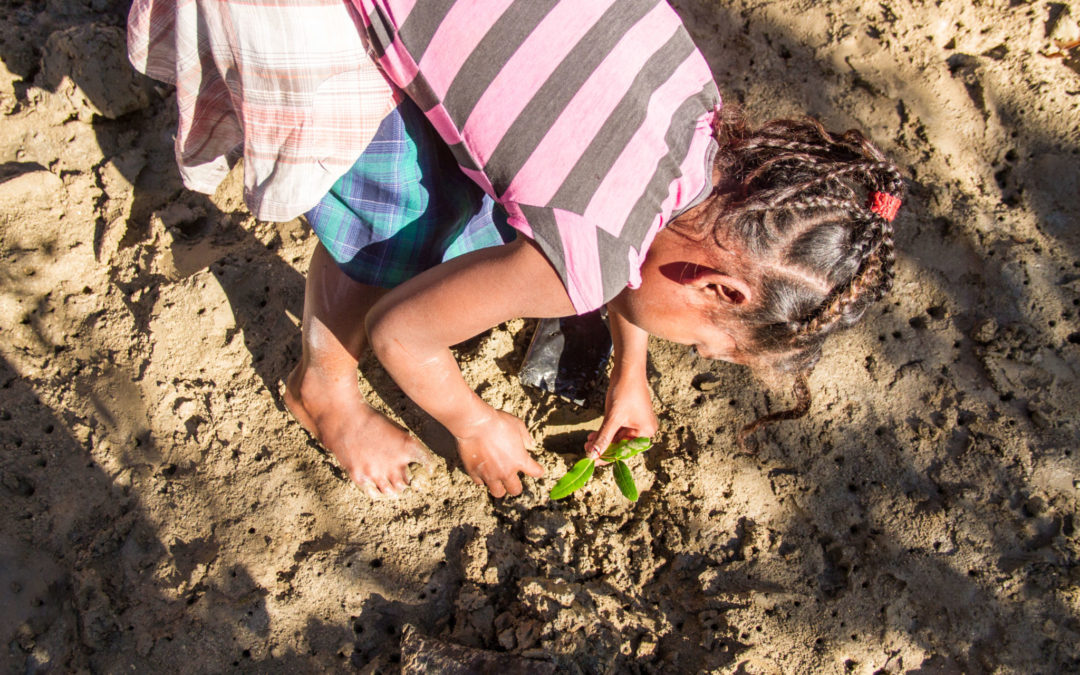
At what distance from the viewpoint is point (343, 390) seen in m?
1.83

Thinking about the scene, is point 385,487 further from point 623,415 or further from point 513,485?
point 623,415

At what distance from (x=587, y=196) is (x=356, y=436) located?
0.96 meters

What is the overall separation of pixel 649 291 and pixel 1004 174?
1435 millimetres

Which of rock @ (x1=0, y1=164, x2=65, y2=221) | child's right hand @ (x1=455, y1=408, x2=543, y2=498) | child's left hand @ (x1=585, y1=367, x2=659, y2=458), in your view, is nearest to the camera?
child's right hand @ (x1=455, y1=408, x2=543, y2=498)

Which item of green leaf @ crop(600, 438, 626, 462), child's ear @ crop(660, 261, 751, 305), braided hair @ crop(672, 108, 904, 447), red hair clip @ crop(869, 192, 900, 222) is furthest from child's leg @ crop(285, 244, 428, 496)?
red hair clip @ crop(869, 192, 900, 222)

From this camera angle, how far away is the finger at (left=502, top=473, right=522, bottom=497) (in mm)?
1788

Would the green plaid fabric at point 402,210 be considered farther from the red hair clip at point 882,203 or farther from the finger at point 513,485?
the red hair clip at point 882,203

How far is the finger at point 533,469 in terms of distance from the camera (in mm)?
1802

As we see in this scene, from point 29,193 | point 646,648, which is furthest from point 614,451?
point 29,193

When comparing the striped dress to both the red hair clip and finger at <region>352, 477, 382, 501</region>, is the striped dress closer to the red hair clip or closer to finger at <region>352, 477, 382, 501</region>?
the red hair clip

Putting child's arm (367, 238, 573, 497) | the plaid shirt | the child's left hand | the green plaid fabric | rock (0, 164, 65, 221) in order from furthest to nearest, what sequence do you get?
rock (0, 164, 65, 221) < the child's left hand < the green plaid fabric < child's arm (367, 238, 573, 497) < the plaid shirt

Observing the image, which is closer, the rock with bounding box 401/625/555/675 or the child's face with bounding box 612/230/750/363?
the child's face with bounding box 612/230/750/363

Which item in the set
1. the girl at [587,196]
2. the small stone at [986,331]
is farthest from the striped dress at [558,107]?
the small stone at [986,331]

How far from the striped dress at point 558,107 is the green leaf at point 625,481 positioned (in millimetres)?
643
